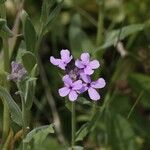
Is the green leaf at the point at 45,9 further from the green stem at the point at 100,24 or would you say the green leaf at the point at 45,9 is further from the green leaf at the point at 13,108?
the green stem at the point at 100,24

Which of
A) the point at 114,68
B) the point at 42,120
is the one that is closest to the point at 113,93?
the point at 114,68

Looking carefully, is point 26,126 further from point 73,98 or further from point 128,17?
point 128,17

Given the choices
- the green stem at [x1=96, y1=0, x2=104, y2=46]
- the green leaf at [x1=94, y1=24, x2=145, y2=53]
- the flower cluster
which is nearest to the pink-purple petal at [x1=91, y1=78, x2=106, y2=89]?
the flower cluster

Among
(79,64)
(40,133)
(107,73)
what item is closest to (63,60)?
(79,64)

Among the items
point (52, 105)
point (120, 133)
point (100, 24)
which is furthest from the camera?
point (52, 105)

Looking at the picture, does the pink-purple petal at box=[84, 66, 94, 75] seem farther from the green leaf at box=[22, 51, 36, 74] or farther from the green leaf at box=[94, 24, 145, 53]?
the green leaf at box=[94, 24, 145, 53]

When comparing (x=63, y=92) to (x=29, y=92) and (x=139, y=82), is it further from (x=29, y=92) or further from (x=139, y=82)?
(x=139, y=82)

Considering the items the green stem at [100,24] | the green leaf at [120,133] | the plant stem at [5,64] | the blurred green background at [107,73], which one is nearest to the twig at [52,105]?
the blurred green background at [107,73]
